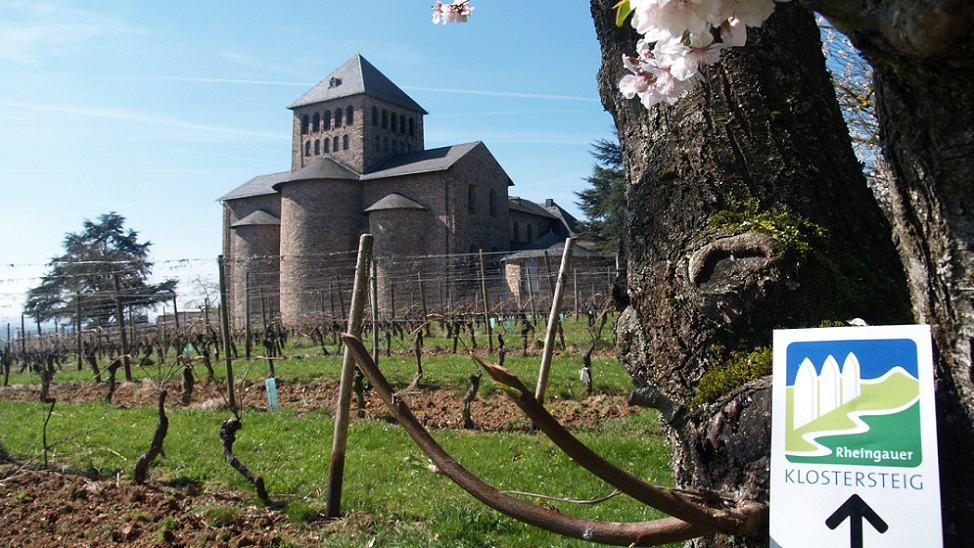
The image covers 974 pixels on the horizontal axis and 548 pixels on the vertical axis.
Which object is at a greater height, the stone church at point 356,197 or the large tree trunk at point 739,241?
the stone church at point 356,197

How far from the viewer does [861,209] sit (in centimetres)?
223

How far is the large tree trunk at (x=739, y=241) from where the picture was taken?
1954 millimetres

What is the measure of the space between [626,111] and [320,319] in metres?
23.1

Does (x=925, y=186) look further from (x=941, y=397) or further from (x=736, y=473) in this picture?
(x=736, y=473)

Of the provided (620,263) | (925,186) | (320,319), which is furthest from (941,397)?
(320,319)

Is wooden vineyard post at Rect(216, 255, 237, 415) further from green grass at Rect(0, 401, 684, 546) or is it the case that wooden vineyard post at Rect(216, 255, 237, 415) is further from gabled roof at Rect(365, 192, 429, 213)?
gabled roof at Rect(365, 192, 429, 213)

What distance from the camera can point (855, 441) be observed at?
1.42 metres

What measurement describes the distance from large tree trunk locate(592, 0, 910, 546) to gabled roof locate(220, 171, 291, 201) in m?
46.9

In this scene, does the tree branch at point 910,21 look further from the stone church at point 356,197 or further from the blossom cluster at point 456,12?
the stone church at point 356,197

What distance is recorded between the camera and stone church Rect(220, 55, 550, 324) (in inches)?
1581

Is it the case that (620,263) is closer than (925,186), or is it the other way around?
(925,186)

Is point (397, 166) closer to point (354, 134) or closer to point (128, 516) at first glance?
point (354, 134)

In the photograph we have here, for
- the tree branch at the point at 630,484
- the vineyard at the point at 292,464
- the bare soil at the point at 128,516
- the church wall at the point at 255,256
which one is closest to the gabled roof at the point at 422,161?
the church wall at the point at 255,256

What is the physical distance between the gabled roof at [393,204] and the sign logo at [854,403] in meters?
38.9
